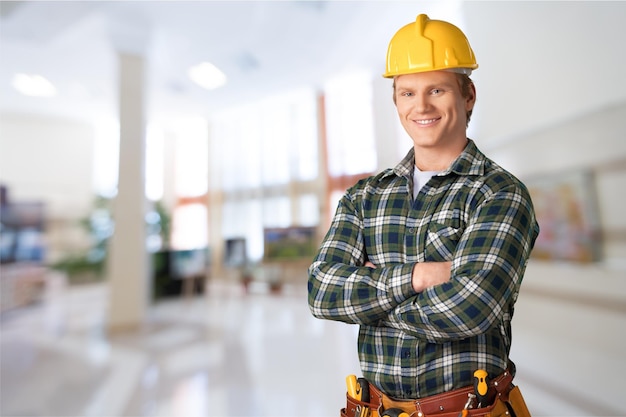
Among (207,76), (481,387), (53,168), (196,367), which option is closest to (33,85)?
(53,168)

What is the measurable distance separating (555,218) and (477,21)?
6.66 feet

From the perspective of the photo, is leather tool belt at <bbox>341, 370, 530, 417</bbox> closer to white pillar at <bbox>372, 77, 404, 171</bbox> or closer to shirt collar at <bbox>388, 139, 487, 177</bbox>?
shirt collar at <bbox>388, 139, 487, 177</bbox>

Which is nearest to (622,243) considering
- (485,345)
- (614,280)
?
(614,280)

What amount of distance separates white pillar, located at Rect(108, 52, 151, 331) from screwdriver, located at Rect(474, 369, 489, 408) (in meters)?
5.02

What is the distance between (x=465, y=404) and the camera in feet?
3.22

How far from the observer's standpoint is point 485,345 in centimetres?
102

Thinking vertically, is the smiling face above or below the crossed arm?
above

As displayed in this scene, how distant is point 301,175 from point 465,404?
7502mm

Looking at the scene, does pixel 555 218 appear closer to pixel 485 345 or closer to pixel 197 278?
pixel 485 345

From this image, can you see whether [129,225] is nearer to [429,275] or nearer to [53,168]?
[429,275]

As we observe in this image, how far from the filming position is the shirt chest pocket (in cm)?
103

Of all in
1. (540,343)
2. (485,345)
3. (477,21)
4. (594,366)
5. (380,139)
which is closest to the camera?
(485,345)

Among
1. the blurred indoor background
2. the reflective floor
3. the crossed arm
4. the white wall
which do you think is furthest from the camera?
the white wall

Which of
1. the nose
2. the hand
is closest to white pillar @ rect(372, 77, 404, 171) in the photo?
the nose
